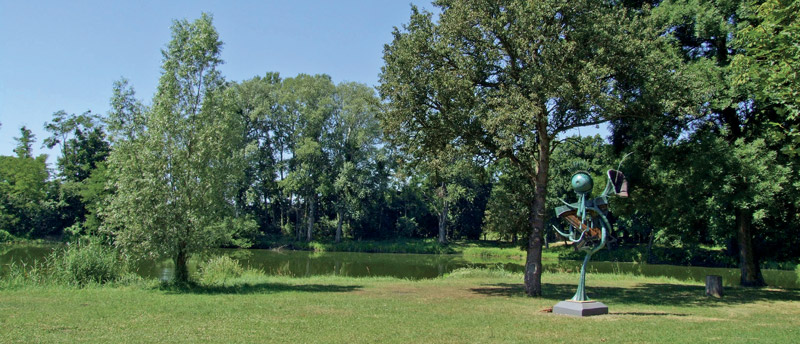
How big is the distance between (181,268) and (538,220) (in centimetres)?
1129

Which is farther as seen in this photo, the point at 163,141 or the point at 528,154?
the point at 528,154

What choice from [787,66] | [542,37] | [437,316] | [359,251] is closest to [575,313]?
[437,316]

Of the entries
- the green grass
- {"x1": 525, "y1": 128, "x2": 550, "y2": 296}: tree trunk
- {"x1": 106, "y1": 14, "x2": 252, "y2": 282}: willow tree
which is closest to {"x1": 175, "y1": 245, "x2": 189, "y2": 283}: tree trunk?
{"x1": 106, "y1": 14, "x2": 252, "y2": 282}: willow tree

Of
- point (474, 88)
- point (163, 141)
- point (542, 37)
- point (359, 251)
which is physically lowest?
point (359, 251)

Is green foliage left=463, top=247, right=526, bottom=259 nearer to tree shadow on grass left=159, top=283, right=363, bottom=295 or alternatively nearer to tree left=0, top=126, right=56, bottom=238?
tree shadow on grass left=159, top=283, right=363, bottom=295

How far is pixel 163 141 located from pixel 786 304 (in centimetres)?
1895

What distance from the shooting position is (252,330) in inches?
341

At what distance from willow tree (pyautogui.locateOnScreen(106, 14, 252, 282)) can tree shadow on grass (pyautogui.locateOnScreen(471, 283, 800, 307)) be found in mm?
9011

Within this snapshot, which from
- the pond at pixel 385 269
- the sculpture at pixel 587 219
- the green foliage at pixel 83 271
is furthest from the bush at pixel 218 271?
the sculpture at pixel 587 219

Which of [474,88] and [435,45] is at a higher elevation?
[435,45]

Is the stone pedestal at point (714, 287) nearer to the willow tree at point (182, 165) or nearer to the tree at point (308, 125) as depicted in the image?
the willow tree at point (182, 165)

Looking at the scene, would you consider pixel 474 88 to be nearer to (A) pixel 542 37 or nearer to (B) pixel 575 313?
(A) pixel 542 37

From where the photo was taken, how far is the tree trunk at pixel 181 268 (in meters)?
15.1

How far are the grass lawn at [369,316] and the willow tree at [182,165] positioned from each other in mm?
1580
